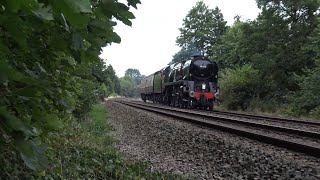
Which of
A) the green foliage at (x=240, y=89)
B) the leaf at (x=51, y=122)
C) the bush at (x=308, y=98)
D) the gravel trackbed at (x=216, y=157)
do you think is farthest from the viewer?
the green foliage at (x=240, y=89)

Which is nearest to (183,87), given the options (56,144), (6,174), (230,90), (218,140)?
(230,90)

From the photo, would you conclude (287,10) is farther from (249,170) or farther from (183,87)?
(249,170)

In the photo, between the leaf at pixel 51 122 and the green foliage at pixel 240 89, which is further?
the green foliage at pixel 240 89

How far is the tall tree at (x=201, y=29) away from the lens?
68750mm

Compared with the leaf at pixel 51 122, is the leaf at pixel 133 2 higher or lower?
higher

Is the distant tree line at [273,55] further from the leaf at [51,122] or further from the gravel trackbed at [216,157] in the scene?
the leaf at [51,122]

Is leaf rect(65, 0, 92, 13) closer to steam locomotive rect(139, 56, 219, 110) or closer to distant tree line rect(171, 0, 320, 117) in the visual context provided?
steam locomotive rect(139, 56, 219, 110)

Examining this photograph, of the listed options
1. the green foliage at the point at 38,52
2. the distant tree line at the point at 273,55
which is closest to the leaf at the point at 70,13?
the green foliage at the point at 38,52

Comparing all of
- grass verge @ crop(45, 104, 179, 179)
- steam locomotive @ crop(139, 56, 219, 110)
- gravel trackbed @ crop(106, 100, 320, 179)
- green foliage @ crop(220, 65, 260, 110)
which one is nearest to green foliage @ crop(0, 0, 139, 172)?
grass verge @ crop(45, 104, 179, 179)

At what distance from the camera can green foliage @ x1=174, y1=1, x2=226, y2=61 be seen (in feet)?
226

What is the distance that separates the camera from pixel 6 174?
243 cm

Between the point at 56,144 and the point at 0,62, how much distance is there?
13.8 feet

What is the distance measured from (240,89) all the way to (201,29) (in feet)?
135

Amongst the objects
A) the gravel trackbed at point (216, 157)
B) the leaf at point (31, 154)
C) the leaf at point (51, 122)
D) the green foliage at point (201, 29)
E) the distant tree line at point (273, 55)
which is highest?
the green foliage at point (201, 29)
